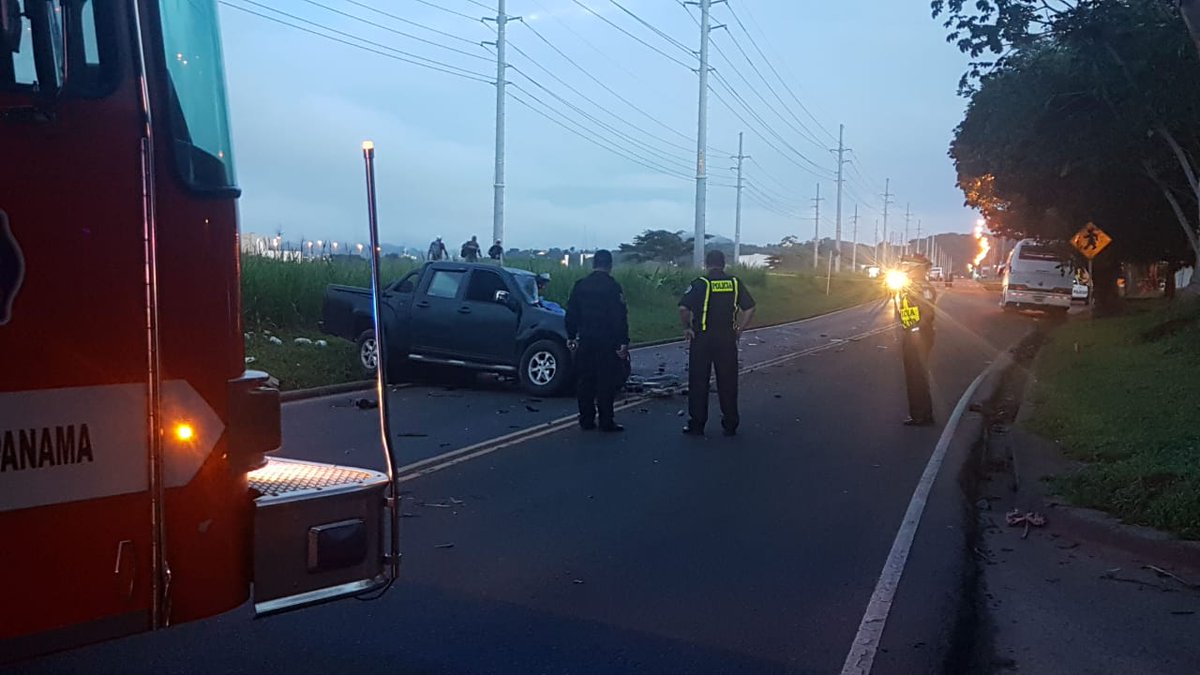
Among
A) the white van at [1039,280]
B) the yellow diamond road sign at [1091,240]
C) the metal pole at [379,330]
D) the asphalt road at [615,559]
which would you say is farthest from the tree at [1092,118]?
the metal pole at [379,330]

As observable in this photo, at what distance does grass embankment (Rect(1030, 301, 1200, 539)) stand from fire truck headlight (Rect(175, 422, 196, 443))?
655cm

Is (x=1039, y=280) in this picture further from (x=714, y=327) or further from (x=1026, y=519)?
(x=1026, y=519)

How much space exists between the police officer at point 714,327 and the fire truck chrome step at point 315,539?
25.7 ft

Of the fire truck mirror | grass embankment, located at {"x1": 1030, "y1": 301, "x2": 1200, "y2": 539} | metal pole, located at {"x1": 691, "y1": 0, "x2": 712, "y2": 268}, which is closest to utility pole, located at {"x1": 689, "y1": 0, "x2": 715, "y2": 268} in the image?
metal pole, located at {"x1": 691, "y1": 0, "x2": 712, "y2": 268}

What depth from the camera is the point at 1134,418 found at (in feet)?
38.7

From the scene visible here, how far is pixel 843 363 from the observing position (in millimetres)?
21578

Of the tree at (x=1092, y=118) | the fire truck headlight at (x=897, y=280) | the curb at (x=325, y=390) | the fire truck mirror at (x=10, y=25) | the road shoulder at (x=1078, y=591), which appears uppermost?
the tree at (x=1092, y=118)

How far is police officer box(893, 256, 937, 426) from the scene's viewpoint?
42.6ft

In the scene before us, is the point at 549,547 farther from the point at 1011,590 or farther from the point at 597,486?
the point at 1011,590

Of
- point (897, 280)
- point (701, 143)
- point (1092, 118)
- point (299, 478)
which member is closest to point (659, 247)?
point (701, 143)

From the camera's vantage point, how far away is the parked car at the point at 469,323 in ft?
48.8

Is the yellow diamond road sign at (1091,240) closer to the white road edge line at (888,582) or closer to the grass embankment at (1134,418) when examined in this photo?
the grass embankment at (1134,418)

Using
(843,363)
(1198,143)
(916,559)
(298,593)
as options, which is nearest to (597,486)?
(916,559)

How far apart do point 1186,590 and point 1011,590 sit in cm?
103
